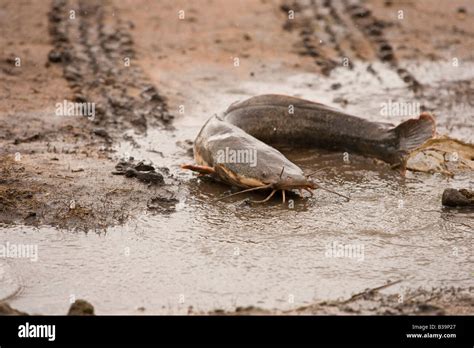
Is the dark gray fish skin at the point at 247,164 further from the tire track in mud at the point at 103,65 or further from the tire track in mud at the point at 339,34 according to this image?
the tire track in mud at the point at 339,34

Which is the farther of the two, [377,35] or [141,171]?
[377,35]

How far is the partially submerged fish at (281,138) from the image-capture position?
24.8 ft

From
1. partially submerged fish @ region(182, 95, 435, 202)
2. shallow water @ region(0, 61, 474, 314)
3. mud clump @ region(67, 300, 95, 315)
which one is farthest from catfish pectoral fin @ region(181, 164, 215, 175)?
mud clump @ region(67, 300, 95, 315)

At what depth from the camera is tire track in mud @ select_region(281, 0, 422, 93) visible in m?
12.3

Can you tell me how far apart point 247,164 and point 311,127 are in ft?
5.29

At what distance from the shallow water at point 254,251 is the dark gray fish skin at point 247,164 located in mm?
184

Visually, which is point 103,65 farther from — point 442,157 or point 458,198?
point 458,198

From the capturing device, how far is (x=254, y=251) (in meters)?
6.71

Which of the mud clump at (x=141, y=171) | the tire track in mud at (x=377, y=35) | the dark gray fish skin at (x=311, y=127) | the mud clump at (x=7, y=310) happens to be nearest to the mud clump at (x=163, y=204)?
the mud clump at (x=141, y=171)

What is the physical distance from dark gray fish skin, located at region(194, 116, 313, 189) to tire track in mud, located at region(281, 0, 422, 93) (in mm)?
4013

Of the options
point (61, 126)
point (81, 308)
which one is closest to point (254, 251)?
point (81, 308)

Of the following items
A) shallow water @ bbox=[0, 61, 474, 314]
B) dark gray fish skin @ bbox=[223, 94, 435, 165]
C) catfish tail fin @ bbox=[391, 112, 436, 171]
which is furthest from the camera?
dark gray fish skin @ bbox=[223, 94, 435, 165]

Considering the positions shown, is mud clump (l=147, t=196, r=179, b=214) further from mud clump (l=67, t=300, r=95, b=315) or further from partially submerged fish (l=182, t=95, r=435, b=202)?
mud clump (l=67, t=300, r=95, b=315)
